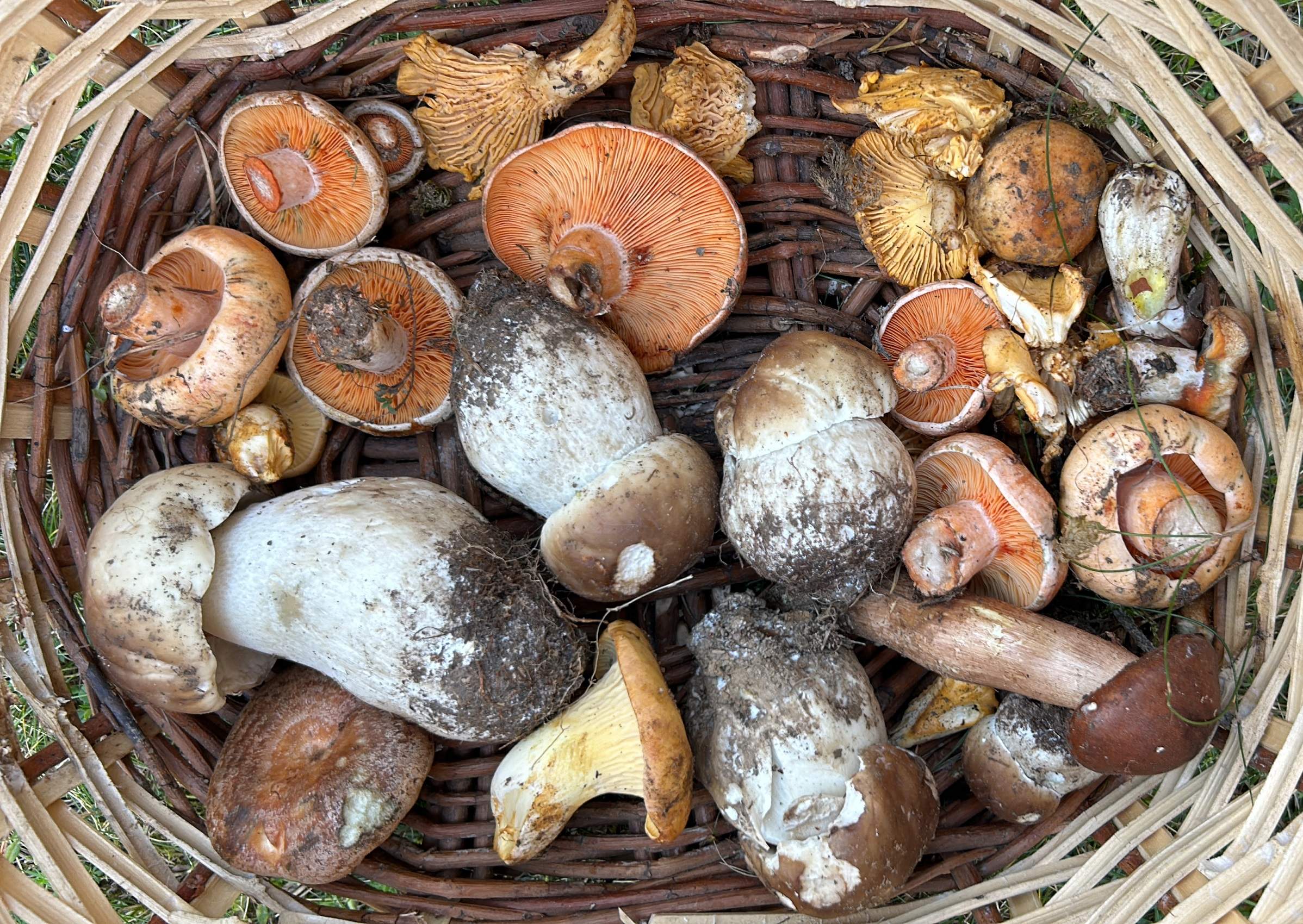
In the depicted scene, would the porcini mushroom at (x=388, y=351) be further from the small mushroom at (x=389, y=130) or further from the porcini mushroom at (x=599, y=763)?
the porcini mushroom at (x=599, y=763)

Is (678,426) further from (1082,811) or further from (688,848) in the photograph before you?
(1082,811)

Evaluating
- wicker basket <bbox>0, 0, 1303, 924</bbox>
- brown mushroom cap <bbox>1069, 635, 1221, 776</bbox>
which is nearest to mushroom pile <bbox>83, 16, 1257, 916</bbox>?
brown mushroom cap <bbox>1069, 635, 1221, 776</bbox>

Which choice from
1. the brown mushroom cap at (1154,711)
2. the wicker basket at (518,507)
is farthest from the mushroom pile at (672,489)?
the wicker basket at (518,507)

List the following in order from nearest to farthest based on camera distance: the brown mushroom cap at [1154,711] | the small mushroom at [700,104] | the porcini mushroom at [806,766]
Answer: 1. the brown mushroom cap at [1154,711]
2. the porcini mushroom at [806,766]
3. the small mushroom at [700,104]

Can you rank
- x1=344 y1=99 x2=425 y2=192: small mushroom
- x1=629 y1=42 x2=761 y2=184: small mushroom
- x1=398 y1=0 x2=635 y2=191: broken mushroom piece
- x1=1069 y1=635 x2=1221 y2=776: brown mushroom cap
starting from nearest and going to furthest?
x1=1069 y1=635 x2=1221 y2=776: brown mushroom cap < x1=398 y1=0 x2=635 y2=191: broken mushroom piece < x1=629 y1=42 x2=761 y2=184: small mushroom < x1=344 y1=99 x2=425 y2=192: small mushroom

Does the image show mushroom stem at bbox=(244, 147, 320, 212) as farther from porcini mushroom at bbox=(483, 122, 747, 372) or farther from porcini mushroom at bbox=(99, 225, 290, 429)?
porcini mushroom at bbox=(483, 122, 747, 372)

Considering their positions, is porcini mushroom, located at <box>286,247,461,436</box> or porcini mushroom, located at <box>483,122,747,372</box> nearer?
porcini mushroom, located at <box>483,122,747,372</box>

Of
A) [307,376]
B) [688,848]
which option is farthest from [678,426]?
[688,848]

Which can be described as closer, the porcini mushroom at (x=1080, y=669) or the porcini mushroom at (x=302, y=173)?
the porcini mushroom at (x=1080, y=669)
